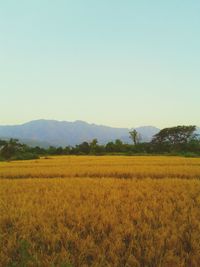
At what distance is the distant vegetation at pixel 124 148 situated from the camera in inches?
1788

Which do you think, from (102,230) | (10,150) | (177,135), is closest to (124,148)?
(177,135)

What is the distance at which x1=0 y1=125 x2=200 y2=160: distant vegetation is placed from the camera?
45422 millimetres

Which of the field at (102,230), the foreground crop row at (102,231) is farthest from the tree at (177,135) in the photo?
the foreground crop row at (102,231)

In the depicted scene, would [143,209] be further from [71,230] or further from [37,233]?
[37,233]

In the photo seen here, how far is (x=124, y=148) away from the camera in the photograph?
60.0m

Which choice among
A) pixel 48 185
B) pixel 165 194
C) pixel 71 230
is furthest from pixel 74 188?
pixel 71 230

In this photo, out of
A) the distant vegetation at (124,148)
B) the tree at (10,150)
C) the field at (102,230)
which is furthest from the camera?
the distant vegetation at (124,148)

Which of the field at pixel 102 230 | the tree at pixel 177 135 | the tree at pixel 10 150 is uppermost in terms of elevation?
the tree at pixel 177 135

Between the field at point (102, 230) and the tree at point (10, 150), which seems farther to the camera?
the tree at point (10, 150)

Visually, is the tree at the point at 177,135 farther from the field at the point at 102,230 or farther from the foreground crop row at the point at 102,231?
the foreground crop row at the point at 102,231

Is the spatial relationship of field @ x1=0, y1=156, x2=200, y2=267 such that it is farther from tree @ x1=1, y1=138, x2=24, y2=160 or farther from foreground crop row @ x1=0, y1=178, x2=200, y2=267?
tree @ x1=1, y1=138, x2=24, y2=160

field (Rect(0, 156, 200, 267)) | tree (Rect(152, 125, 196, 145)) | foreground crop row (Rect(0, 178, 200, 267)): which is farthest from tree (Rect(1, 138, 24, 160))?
foreground crop row (Rect(0, 178, 200, 267))

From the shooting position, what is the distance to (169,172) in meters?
15.6

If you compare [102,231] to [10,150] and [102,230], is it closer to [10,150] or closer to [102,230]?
[102,230]
